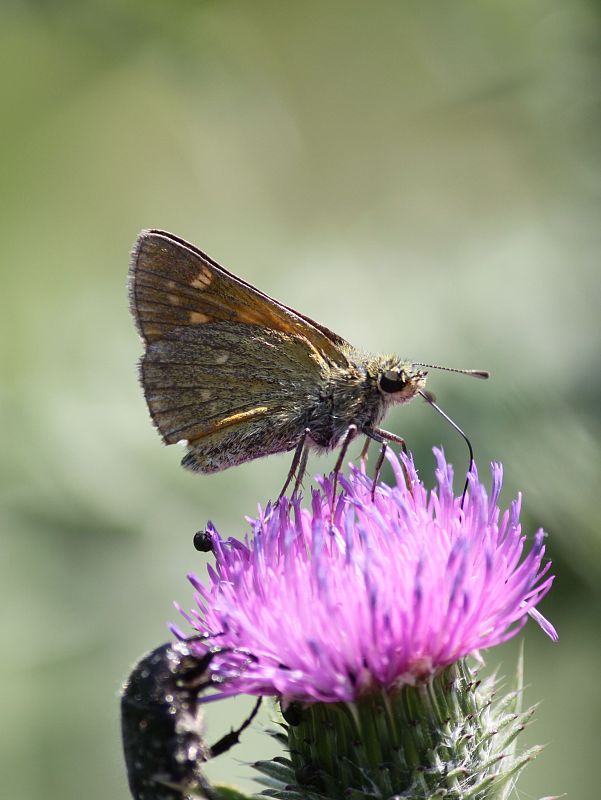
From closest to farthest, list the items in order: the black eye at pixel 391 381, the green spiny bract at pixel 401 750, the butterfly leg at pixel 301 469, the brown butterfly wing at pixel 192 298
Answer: the green spiny bract at pixel 401 750 → the butterfly leg at pixel 301 469 → the black eye at pixel 391 381 → the brown butterfly wing at pixel 192 298

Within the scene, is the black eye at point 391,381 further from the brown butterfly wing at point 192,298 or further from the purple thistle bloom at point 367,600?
Result: the purple thistle bloom at point 367,600

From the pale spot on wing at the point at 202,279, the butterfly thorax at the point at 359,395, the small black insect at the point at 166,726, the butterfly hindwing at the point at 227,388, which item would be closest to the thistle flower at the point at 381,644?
the small black insect at the point at 166,726

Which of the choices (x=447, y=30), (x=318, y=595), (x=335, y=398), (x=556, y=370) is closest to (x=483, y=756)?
(x=318, y=595)

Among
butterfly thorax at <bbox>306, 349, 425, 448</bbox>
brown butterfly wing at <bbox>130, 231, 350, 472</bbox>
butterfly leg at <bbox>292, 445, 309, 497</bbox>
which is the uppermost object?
brown butterfly wing at <bbox>130, 231, 350, 472</bbox>

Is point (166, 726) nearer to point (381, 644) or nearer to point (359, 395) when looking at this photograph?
point (381, 644)

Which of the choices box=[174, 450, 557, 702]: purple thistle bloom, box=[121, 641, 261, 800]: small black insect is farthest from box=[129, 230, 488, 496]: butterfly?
box=[121, 641, 261, 800]: small black insect

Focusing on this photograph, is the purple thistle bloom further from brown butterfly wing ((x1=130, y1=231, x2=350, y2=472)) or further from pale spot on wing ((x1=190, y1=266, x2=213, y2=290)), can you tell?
pale spot on wing ((x1=190, y1=266, x2=213, y2=290))

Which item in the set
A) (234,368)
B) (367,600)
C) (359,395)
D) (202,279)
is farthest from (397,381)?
(367,600)

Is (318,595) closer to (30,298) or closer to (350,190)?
(30,298)
